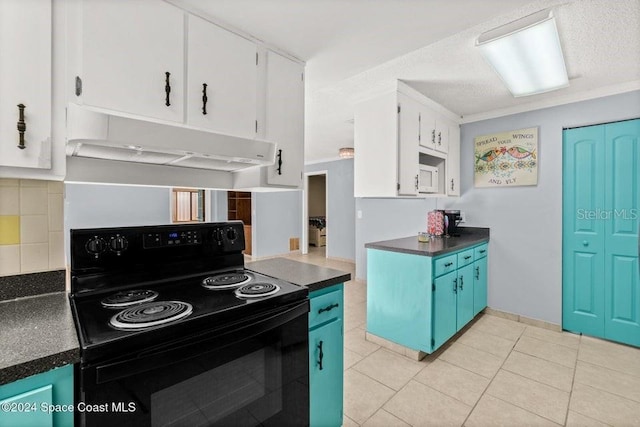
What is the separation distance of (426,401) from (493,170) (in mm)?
2519

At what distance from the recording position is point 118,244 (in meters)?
1.28

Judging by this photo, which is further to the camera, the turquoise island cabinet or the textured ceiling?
the turquoise island cabinet

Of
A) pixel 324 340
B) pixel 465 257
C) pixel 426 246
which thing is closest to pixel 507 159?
pixel 465 257

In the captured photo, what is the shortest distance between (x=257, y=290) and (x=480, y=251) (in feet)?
9.08

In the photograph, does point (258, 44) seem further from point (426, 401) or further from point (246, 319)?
point (426, 401)

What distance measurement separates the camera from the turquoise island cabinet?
91.8 inches

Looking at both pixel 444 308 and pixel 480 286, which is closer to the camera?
pixel 444 308

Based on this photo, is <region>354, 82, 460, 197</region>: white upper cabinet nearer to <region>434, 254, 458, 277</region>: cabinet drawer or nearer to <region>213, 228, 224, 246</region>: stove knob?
<region>434, 254, 458, 277</region>: cabinet drawer

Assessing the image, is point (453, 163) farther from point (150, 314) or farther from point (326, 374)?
point (150, 314)

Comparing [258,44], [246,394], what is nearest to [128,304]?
[246,394]

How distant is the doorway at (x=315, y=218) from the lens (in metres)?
7.16

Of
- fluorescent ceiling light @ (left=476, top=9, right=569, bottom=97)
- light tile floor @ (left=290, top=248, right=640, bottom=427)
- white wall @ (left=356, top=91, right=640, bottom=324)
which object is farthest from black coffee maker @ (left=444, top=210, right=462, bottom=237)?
→ fluorescent ceiling light @ (left=476, top=9, right=569, bottom=97)

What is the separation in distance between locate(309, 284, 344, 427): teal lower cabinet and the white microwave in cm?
162

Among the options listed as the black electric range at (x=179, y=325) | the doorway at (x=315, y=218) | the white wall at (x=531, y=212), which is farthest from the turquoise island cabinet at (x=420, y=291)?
the doorway at (x=315, y=218)
